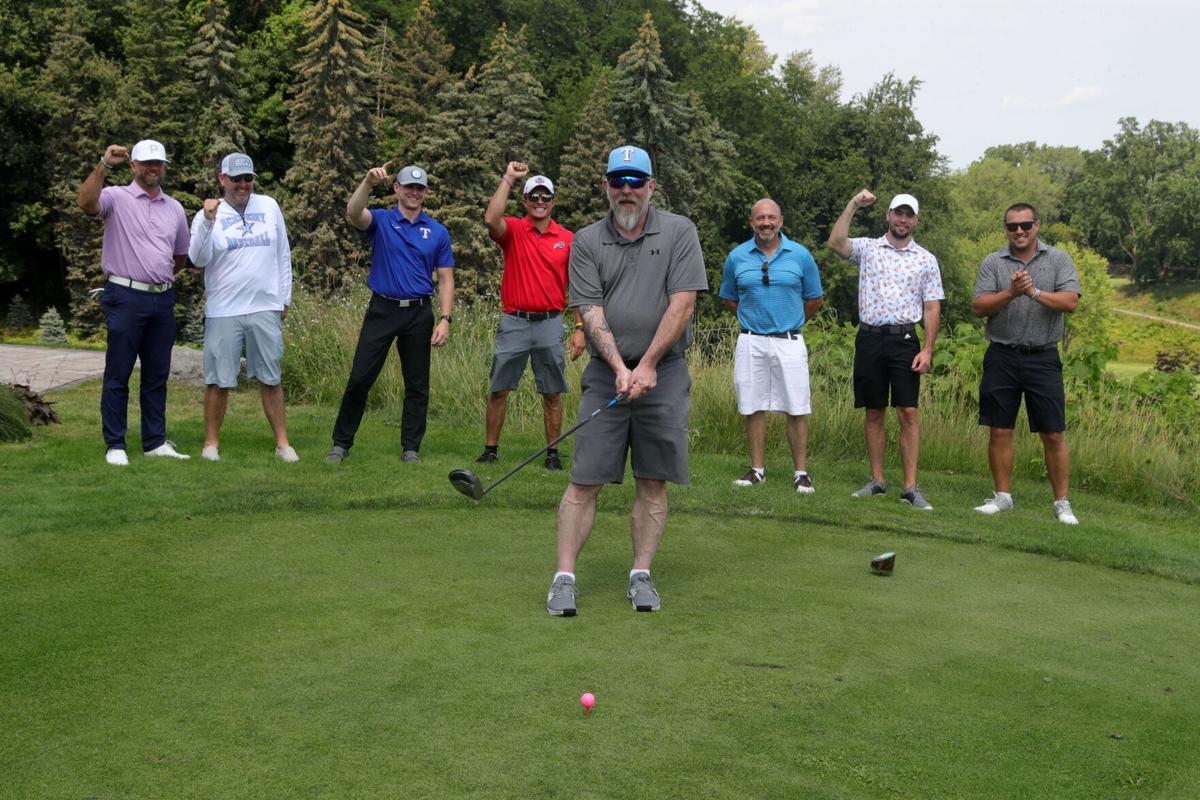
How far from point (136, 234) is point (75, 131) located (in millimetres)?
41506

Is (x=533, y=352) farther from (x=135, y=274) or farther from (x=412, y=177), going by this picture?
(x=135, y=274)

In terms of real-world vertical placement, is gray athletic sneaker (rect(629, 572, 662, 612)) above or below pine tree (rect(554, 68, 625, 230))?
below

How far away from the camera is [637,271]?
5.13 m

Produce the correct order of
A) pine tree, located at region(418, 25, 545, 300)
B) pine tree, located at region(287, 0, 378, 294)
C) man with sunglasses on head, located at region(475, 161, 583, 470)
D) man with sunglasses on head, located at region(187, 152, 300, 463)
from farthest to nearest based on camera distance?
1. pine tree, located at region(418, 25, 545, 300)
2. pine tree, located at region(287, 0, 378, 294)
3. man with sunglasses on head, located at region(475, 161, 583, 470)
4. man with sunglasses on head, located at region(187, 152, 300, 463)

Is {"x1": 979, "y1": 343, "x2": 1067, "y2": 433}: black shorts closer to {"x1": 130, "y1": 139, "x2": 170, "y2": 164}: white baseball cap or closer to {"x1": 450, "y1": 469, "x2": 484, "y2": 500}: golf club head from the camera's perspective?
{"x1": 450, "y1": 469, "x2": 484, "y2": 500}: golf club head

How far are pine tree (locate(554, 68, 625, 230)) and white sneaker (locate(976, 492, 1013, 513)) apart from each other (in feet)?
130

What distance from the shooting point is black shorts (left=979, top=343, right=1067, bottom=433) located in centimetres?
775

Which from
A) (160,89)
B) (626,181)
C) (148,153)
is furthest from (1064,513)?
(160,89)

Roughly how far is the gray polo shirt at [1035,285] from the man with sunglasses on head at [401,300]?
3642 mm

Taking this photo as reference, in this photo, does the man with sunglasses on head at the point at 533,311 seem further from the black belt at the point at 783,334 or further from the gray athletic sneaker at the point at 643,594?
the gray athletic sneaker at the point at 643,594

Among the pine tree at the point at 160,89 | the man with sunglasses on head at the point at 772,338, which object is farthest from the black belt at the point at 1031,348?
the pine tree at the point at 160,89

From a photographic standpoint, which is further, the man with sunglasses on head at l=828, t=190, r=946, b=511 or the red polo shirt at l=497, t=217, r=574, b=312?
the red polo shirt at l=497, t=217, r=574, b=312

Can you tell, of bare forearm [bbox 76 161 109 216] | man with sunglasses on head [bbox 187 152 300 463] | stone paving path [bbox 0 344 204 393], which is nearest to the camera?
bare forearm [bbox 76 161 109 216]

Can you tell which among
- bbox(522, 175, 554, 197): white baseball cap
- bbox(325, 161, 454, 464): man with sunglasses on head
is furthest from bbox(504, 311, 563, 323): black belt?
bbox(522, 175, 554, 197): white baseball cap
